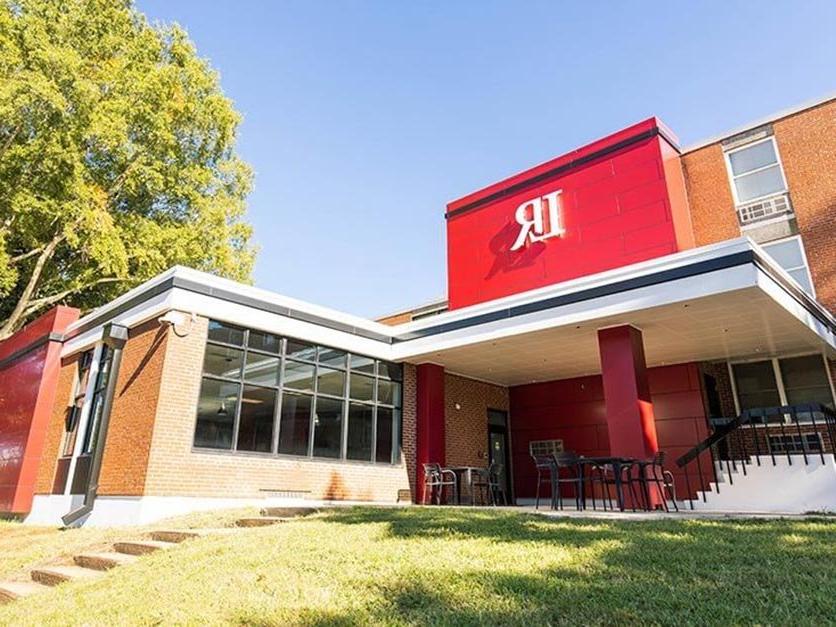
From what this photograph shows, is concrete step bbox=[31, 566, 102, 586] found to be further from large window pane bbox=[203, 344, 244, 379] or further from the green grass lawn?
large window pane bbox=[203, 344, 244, 379]

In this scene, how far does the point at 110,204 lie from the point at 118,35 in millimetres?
4715

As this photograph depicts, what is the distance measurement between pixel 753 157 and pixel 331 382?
11946mm

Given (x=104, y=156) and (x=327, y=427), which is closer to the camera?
(x=327, y=427)

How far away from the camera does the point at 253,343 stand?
34.0 ft

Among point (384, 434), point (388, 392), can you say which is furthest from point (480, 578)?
point (388, 392)

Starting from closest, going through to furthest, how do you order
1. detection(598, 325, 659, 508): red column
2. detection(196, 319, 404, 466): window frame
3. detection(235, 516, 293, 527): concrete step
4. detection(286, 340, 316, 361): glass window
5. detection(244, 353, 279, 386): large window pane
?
1. detection(235, 516, 293, 527): concrete step
2. detection(598, 325, 659, 508): red column
3. detection(196, 319, 404, 466): window frame
4. detection(244, 353, 279, 386): large window pane
5. detection(286, 340, 316, 361): glass window

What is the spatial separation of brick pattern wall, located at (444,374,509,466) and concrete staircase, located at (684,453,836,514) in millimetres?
5429

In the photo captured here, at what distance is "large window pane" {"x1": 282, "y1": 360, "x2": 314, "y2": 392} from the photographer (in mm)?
10798

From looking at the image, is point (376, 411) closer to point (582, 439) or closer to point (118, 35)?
point (582, 439)

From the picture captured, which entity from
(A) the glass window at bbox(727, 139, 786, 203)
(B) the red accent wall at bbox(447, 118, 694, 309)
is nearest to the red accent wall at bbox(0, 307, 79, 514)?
(B) the red accent wall at bbox(447, 118, 694, 309)

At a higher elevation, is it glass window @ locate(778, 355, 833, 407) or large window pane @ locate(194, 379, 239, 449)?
glass window @ locate(778, 355, 833, 407)

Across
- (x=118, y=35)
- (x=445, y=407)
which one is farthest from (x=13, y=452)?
(x=118, y=35)

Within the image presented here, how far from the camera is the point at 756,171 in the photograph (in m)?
13.4

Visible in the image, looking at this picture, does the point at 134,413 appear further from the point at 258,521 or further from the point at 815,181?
the point at 815,181
